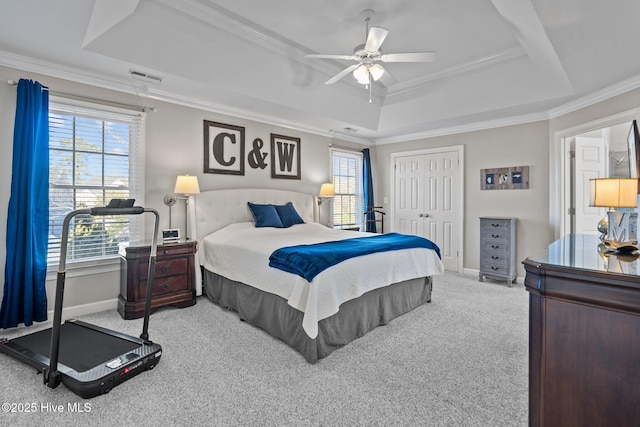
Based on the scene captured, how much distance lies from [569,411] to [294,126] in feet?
16.3

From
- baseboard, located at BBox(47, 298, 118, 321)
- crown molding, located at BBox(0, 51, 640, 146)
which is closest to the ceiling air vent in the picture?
crown molding, located at BBox(0, 51, 640, 146)

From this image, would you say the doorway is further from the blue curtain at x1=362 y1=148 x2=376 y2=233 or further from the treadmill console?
the treadmill console

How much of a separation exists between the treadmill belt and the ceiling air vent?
8.46 ft

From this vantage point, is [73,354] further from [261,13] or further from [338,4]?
[338,4]

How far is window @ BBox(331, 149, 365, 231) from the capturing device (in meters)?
6.28

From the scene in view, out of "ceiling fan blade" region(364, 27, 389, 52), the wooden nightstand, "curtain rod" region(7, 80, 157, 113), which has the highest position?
"ceiling fan blade" region(364, 27, 389, 52)

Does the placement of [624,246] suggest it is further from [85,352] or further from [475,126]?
[475,126]

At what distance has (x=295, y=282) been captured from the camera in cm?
259

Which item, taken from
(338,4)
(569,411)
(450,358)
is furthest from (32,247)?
(569,411)

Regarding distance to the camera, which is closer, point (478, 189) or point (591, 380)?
point (591, 380)

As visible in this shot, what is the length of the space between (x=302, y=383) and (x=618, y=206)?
7.83 feet

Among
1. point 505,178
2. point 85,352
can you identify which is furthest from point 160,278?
point 505,178

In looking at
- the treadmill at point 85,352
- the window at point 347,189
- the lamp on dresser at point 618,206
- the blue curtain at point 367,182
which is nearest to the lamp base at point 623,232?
the lamp on dresser at point 618,206

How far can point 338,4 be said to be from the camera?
2.97 m
